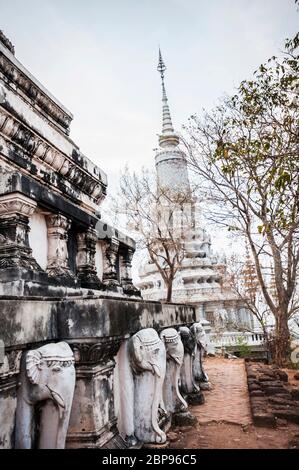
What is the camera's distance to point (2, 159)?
299 cm

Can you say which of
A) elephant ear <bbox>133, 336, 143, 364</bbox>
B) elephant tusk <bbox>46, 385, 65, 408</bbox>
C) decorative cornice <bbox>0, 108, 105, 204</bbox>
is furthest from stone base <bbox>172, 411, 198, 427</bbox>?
decorative cornice <bbox>0, 108, 105, 204</bbox>

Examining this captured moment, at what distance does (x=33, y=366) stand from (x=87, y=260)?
5.95 ft

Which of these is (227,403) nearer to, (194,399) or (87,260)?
(194,399)

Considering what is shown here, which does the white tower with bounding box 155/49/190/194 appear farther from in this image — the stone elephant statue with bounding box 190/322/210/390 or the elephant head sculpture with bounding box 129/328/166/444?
the elephant head sculpture with bounding box 129/328/166/444

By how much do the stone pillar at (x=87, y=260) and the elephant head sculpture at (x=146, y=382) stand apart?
953 mm

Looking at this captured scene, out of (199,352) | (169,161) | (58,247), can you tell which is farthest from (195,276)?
(58,247)

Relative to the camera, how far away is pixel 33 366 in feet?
6.19

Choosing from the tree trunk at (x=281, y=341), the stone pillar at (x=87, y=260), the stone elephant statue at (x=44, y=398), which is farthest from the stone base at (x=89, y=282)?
the tree trunk at (x=281, y=341)

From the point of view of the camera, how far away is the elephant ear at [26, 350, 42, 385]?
187cm

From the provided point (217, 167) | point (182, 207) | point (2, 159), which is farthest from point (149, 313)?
point (182, 207)

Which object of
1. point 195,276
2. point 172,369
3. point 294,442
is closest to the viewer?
point 294,442

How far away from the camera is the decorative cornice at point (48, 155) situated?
3119 mm

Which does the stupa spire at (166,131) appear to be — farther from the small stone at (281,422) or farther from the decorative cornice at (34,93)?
the small stone at (281,422)
